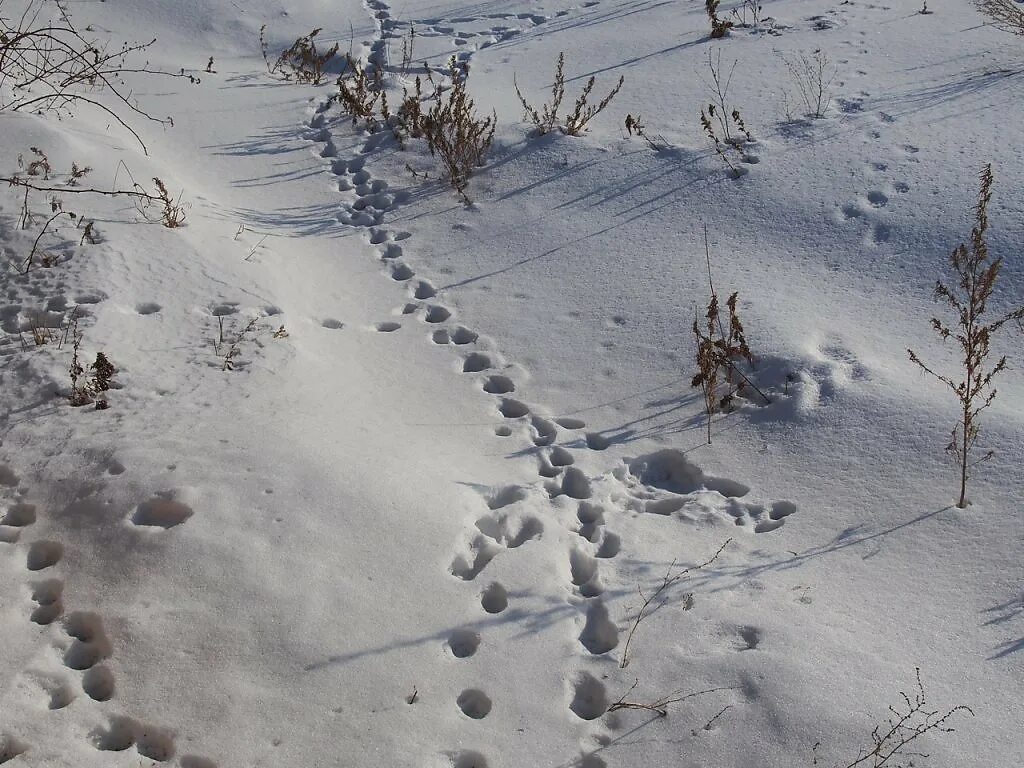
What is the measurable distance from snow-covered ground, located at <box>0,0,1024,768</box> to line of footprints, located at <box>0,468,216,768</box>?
1 cm

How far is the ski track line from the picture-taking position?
8.66 ft

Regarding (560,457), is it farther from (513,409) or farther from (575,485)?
(513,409)

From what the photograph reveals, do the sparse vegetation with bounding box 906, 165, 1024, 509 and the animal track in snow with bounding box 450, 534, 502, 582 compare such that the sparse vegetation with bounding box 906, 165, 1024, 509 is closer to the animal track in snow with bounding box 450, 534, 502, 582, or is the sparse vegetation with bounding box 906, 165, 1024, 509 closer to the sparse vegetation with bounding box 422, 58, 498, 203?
the animal track in snow with bounding box 450, 534, 502, 582

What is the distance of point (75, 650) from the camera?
8.47ft

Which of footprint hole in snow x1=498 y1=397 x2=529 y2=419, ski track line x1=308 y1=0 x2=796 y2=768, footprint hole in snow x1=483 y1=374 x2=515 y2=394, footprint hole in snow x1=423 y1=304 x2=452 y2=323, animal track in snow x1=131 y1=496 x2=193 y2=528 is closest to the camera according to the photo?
ski track line x1=308 y1=0 x2=796 y2=768

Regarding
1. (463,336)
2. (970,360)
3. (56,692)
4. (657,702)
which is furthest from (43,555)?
(970,360)

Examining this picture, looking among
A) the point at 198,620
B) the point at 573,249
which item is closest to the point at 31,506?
the point at 198,620

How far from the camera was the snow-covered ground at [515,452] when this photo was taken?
2.50 meters

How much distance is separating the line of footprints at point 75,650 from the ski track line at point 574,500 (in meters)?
0.86

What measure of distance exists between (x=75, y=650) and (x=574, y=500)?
1.77 meters

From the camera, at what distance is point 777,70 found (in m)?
6.79

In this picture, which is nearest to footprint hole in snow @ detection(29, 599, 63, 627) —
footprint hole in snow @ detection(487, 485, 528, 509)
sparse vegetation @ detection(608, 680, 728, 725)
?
footprint hole in snow @ detection(487, 485, 528, 509)

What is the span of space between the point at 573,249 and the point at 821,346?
1.64 meters

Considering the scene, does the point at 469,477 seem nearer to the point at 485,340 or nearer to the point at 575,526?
the point at 575,526
